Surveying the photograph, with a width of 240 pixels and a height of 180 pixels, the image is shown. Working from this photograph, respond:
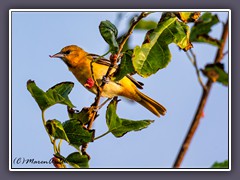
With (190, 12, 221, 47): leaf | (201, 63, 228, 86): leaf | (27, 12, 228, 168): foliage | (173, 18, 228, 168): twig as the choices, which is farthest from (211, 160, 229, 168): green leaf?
(27, 12, 228, 168): foliage

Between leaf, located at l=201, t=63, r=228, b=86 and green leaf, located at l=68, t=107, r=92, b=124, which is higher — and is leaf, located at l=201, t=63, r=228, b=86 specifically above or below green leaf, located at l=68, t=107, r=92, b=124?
above

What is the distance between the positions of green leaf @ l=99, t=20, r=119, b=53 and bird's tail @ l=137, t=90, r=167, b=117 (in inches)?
35.5

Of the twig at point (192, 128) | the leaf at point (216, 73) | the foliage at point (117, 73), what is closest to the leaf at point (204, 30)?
the leaf at point (216, 73)

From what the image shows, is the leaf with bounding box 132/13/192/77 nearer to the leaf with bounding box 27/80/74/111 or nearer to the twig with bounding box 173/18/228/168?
the leaf with bounding box 27/80/74/111

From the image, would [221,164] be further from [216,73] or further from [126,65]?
[126,65]

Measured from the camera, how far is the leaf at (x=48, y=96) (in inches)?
48.9

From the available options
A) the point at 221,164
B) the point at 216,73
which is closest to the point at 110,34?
the point at 216,73

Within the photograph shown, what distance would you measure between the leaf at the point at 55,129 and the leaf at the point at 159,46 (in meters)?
0.28

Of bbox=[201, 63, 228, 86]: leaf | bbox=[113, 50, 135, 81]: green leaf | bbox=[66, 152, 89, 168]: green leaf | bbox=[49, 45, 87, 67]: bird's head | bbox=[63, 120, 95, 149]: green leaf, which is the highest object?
bbox=[49, 45, 87, 67]: bird's head

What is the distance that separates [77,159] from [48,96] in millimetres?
227

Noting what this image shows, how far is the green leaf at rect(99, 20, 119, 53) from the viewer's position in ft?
4.02

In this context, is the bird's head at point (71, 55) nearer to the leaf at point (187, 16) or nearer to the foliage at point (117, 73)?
the foliage at point (117, 73)
